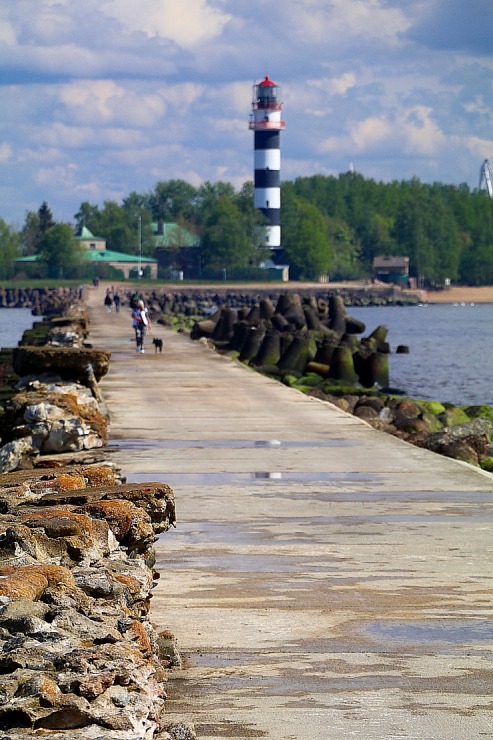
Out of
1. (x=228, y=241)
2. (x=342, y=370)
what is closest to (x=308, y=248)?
(x=228, y=241)

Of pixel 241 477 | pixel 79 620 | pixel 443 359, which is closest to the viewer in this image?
pixel 79 620

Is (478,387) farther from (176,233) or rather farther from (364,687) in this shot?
(176,233)

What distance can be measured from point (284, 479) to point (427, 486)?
139 centimetres

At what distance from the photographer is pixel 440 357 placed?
219 ft

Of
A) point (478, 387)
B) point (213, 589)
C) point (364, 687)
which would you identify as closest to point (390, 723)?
point (364, 687)

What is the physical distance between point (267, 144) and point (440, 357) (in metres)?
76.7

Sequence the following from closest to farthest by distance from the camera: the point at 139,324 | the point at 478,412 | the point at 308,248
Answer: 1. the point at 478,412
2. the point at 139,324
3. the point at 308,248

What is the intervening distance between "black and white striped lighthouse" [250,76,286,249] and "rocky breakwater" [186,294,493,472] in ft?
226

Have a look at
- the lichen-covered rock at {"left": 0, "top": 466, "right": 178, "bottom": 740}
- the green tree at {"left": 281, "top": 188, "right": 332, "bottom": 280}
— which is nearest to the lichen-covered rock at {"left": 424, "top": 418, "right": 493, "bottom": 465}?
the lichen-covered rock at {"left": 0, "top": 466, "right": 178, "bottom": 740}

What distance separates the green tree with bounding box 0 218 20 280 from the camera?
174 metres

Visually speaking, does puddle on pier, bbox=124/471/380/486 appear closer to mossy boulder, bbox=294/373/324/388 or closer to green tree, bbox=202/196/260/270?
mossy boulder, bbox=294/373/324/388

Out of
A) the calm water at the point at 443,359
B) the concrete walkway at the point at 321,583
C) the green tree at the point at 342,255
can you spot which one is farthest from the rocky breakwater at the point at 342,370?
the green tree at the point at 342,255

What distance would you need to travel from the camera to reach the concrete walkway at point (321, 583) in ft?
20.5

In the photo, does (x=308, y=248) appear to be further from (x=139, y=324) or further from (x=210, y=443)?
(x=210, y=443)
